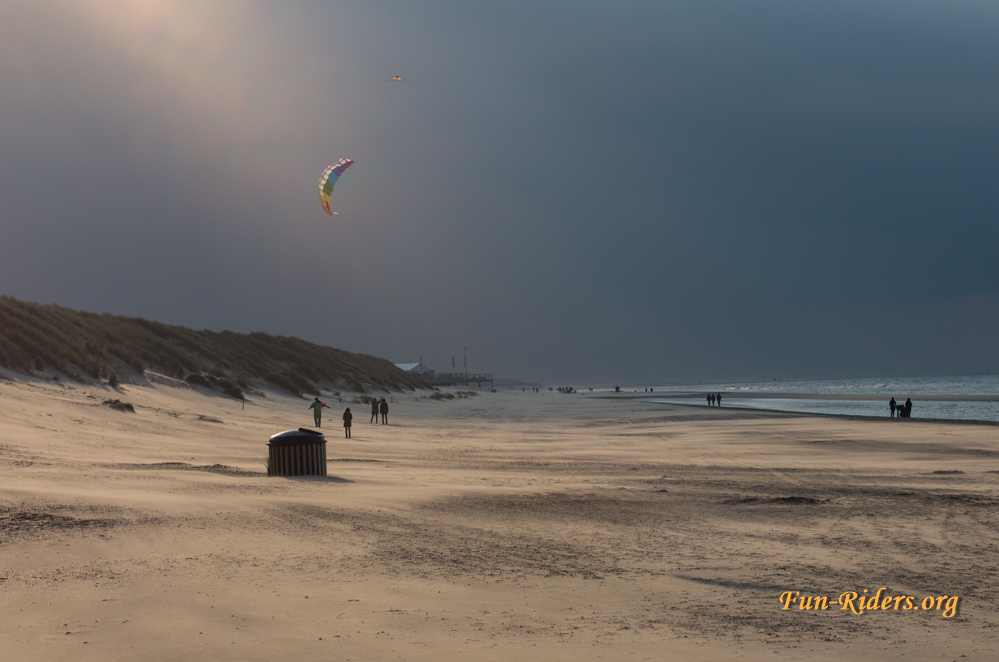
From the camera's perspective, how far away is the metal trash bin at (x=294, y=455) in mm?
12195

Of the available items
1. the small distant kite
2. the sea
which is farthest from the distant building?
the small distant kite

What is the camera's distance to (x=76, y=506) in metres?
8.28

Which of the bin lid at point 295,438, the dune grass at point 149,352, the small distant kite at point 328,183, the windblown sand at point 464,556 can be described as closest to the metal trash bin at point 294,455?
the bin lid at point 295,438

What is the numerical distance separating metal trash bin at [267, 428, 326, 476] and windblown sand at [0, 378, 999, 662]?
370 mm

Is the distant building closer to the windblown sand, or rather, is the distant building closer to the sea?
the sea

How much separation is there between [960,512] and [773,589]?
556 cm

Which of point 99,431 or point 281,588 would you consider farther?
point 99,431

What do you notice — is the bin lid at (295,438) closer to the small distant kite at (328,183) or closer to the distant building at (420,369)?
the small distant kite at (328,183)

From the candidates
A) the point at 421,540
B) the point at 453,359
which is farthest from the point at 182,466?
the point at 453,359

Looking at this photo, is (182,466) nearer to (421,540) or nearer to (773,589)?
(421,540)

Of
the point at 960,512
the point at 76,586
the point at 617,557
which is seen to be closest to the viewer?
the point at 76,586

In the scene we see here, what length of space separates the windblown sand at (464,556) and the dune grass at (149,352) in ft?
28.8

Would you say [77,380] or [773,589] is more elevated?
[77,380]

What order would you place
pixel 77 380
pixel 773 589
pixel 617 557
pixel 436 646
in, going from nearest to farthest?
pixel 436 646 < pixel 773 589 < pixel 617 557 < pixel 77 380
